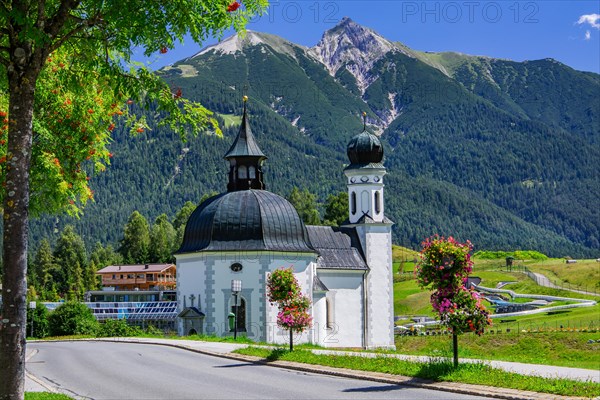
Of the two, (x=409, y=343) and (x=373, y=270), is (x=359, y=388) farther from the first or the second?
(x=409, y=343)

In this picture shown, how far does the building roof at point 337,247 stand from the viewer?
188 ft

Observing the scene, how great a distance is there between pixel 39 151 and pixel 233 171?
1452 inches

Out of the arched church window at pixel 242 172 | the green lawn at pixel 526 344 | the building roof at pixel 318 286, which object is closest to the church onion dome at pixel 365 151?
the arched church window at pixel 242 172

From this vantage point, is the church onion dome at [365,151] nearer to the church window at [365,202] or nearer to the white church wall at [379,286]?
the church window at [365,202]

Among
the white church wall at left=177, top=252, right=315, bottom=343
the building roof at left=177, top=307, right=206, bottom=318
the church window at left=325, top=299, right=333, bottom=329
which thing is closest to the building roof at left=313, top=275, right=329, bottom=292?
the church window at left=325, top=299, right=333, bottom=329

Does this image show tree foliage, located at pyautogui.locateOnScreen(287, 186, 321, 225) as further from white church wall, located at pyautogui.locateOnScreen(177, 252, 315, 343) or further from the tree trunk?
the tree trunk

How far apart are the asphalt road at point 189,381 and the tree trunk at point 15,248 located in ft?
19.2

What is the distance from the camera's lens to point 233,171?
5475 cm

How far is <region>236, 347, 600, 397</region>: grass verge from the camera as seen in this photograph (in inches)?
631

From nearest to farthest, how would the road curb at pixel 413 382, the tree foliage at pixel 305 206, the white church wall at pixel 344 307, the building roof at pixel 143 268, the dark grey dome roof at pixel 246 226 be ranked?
1. the road curb at pixel 413 382
2. the dark grey dome roof at pixel 246 226
3. the white church wall at pixel 344 307
4. the tree foliage at pixel 305 206
5. the building roof at pixel 143 268

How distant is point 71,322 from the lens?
2061 inches

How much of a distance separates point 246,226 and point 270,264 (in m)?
2.79

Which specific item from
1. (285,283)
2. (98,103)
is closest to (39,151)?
(98,103)

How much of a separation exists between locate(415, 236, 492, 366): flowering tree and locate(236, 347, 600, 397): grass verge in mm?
863
